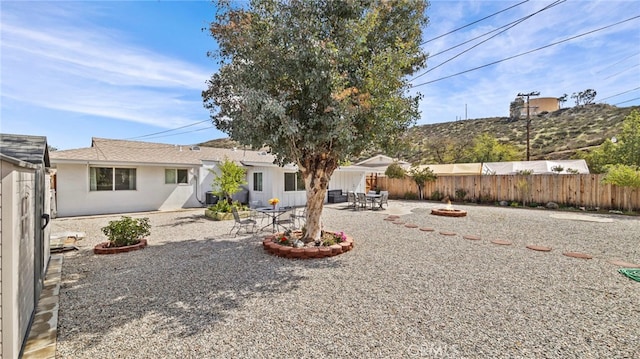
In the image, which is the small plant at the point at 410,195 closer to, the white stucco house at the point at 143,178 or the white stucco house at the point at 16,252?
the white stucco house at the point at 143,178

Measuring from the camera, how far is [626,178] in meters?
11.8

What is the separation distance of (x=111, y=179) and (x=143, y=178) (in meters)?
1.29

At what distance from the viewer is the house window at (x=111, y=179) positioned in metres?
12.7

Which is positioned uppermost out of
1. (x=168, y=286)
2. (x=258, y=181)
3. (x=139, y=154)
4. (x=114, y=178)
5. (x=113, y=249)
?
(x=139, y=154)

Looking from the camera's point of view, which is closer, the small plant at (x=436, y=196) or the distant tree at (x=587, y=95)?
the small plant at (x=436, y=196)

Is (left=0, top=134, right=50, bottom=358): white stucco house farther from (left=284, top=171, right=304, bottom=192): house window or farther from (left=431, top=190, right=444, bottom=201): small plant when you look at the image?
(left=431, top=190, right=444, bottom=201): small plant

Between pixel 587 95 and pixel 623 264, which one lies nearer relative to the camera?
pixel 623 264

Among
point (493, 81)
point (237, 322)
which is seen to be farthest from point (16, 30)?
point (493, 81)

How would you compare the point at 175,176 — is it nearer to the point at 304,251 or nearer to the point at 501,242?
the point at 304,251

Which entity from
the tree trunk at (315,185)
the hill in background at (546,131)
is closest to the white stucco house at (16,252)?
the tree trunk at (315,185)

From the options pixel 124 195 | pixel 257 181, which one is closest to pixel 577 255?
pixel 257 181

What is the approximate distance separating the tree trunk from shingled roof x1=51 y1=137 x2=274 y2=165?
302 inches

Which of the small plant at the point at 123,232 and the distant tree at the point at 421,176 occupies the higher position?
the distant tree at the point at 421,176

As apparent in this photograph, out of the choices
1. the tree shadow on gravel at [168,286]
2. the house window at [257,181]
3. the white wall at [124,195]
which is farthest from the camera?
the house window at [257,181]
